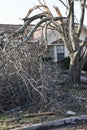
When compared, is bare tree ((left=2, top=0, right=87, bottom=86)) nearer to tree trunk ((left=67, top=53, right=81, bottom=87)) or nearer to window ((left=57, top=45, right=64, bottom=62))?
tree trunk ((left=67, top=53, right=81, bottom=87))

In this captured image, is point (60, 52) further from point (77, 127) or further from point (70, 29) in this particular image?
point (77, 127)

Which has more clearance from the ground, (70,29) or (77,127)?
(70,29)

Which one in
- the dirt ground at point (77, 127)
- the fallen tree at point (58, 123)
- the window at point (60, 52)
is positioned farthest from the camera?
the window at point (60, 52)

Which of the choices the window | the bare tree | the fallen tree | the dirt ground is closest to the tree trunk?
the bare tree

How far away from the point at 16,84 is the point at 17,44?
1.91 meters

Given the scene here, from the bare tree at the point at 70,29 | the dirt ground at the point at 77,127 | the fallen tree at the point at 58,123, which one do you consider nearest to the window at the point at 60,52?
the bare tree at the point at 70,29

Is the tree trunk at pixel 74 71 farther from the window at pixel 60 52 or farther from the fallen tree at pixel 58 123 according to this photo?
the window at pixel 60 52

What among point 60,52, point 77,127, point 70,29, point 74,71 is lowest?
point 60,52

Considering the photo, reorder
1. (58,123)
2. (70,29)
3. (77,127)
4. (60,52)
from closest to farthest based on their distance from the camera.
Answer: (77,127), (58,123), (70,29), (60,52)

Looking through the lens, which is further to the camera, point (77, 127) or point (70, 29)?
point (70, 29)

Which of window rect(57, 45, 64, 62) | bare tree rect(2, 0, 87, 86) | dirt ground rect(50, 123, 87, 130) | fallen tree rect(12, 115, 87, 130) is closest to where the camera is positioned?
fallen tree rect(12, 115, 87, 130)

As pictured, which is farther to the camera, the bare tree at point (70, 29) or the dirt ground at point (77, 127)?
the bare tree at point (70, 29)

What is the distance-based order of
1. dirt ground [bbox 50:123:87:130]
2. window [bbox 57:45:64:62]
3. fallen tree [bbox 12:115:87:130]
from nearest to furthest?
fallen tree [bbox 12:115:87:130], dirt ground [bbox 50:123:87:130], window [bbox 57:45:64:62]

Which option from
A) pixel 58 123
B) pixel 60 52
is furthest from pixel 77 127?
pixel 60 52
